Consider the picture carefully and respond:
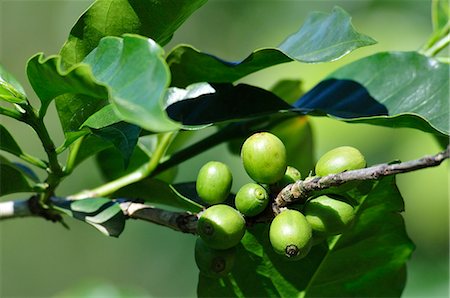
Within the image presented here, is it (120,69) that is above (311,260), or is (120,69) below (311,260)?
above

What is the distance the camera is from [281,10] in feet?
21.6

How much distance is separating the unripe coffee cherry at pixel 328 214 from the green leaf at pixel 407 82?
316 millimetres

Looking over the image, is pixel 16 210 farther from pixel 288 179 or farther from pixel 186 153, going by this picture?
pixel 288 179

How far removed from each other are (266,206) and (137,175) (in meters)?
0.43

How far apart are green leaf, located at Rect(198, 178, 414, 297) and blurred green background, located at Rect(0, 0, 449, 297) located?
2.34 feet

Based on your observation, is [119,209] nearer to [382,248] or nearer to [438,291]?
[382,248]

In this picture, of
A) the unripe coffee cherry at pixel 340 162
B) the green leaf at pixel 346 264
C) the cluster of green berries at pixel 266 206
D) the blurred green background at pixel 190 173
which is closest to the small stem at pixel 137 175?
the green leaf at pixel 346 264

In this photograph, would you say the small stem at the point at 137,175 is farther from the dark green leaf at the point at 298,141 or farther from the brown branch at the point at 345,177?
the brown branch at the point at 345,177

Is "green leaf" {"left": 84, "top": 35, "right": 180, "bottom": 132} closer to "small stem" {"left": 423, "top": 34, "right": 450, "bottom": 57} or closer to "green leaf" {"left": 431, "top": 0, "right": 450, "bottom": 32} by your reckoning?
"small stem" {"left": 423, "top": 34, "right": 450, "bottom": 57}

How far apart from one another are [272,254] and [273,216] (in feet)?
0.72

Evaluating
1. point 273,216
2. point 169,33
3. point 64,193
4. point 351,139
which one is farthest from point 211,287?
point 64,193

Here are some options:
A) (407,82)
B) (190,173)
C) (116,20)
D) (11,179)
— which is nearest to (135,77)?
(116,20)

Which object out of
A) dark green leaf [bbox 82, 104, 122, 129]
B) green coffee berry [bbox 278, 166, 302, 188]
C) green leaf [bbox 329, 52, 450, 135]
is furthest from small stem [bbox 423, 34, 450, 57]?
dark green leaf [bbox 82, 104, 122, 129]

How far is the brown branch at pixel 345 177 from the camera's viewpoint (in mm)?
643
